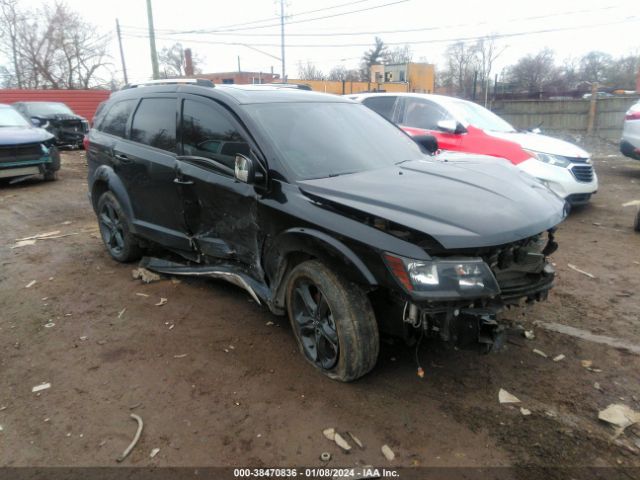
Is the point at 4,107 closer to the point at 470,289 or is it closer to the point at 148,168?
the point at 148,168

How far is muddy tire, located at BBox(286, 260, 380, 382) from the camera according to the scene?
2.69 metres

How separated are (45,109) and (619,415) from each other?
60.5 ft

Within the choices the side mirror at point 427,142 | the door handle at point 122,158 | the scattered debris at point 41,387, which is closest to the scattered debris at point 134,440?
the scattered debris at point 41,387

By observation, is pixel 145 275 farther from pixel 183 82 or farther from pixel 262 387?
pixel 262 387

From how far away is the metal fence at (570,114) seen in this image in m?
15.6

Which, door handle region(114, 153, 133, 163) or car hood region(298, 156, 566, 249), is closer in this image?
car hood region(298, 156, 566, 249)

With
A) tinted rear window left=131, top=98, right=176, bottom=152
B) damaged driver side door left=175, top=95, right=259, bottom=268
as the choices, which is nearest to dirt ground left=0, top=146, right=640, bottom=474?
damaged driver side door left=175, top=95, right=259, bottom=268

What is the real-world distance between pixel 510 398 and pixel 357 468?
107 centimetres

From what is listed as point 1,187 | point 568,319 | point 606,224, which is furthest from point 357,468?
point 1,187

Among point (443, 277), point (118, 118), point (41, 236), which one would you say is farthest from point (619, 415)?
point (41, 236)

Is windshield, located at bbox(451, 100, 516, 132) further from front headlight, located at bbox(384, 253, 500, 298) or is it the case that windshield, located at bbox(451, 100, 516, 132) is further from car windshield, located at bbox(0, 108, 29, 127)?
car windshield, located at bbox(0, 108, 29, 127)

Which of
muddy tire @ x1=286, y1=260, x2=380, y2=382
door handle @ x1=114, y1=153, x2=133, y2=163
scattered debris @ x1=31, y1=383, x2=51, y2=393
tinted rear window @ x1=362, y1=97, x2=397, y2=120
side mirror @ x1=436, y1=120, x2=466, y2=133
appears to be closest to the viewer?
muddy tire @ x1=286, y1=260, x2=380, y2=382

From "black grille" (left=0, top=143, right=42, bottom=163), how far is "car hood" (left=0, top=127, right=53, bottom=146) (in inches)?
4.5

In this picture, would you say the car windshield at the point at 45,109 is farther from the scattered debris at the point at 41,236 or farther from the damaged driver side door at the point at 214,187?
the damaged driver side door at the point at 214,187
